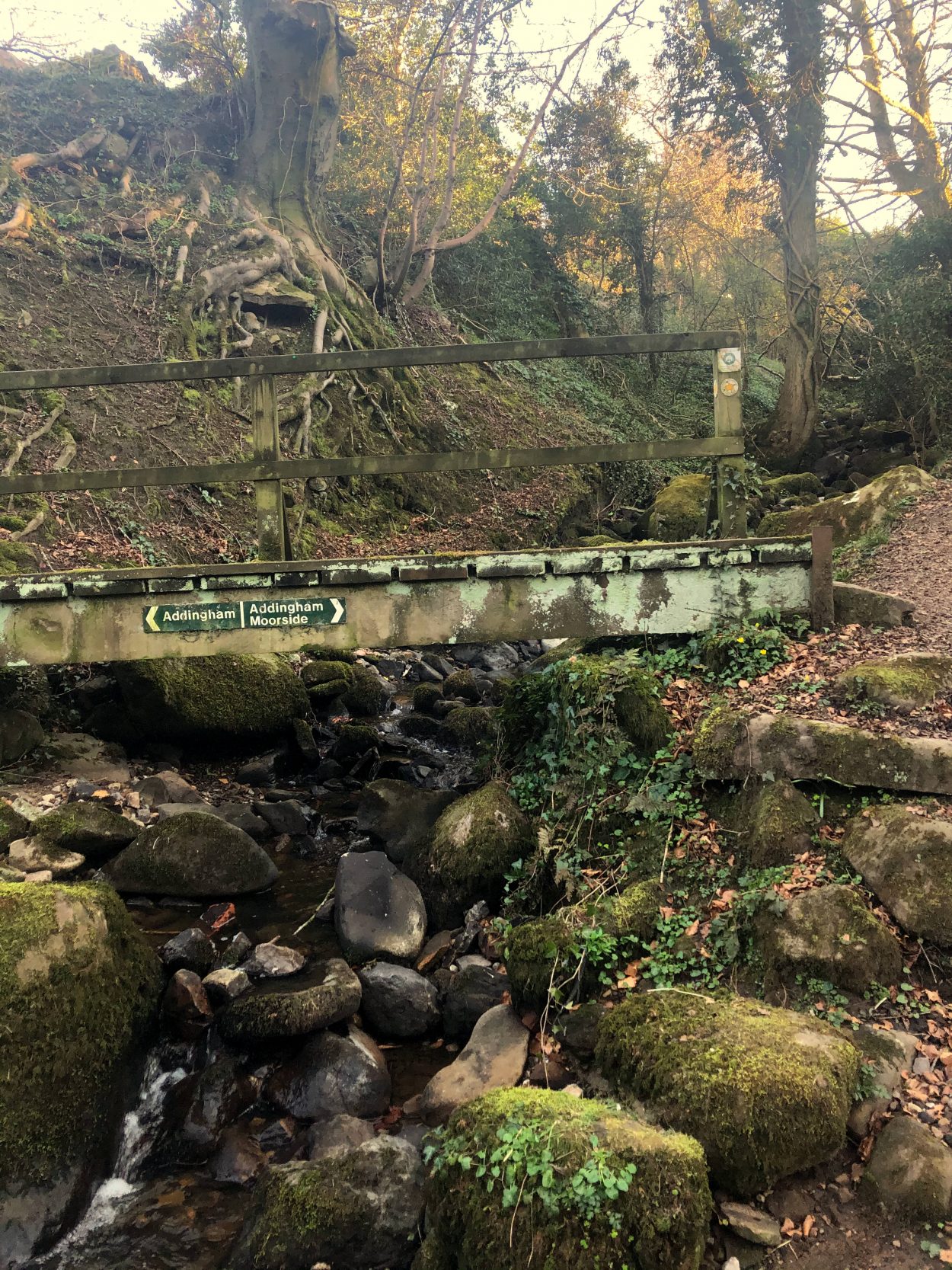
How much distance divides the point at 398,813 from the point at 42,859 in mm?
2596

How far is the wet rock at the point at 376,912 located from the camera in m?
5.05

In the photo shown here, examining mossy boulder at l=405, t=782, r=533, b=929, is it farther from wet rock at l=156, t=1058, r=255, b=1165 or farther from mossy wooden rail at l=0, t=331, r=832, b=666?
wet rock at l=156, t=1058, r=255, b=1165

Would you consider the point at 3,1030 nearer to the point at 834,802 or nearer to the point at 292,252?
the point at 834,802

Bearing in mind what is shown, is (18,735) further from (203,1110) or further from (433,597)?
(203,1110)

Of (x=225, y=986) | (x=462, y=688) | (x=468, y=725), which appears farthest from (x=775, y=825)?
(x=462, y=688)

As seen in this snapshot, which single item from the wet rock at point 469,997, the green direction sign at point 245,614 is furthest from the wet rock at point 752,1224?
the green direction sign at point 245,614

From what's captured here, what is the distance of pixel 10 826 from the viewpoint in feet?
19.3

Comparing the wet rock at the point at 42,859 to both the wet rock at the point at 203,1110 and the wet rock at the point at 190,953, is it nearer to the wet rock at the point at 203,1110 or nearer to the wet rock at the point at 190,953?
the wet rock at the point at 190,953

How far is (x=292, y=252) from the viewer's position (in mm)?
16594

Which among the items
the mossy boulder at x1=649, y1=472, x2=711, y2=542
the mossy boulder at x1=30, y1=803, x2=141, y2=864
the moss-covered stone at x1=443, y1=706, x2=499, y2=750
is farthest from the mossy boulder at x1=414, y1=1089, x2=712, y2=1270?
the mossy boulder at x1=649, y1=472, x2=711, y2=542

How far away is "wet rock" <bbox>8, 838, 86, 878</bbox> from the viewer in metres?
5.62

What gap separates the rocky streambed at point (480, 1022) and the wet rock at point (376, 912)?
17mm

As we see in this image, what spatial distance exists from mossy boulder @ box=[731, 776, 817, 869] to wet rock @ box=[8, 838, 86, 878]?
15.2 feet

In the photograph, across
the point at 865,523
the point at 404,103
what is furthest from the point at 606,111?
the point at 865,523
